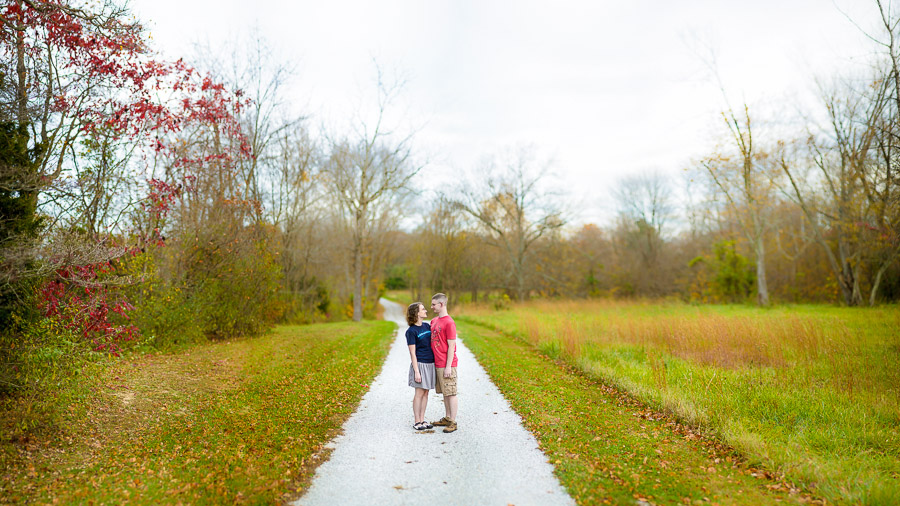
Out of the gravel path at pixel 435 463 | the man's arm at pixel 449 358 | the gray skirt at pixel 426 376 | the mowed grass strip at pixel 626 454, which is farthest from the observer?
the gray skirt at pixel 426 376

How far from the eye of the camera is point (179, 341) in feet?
39.2

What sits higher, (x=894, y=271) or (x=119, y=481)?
(x=894, y=271)

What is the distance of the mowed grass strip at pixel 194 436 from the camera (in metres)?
4.18

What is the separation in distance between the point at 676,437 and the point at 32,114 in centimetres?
854

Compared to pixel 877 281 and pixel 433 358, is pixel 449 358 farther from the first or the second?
pixel 877 281

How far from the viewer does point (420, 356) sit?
20.4ft

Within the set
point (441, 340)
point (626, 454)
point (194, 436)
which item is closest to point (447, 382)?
point (441, 340)

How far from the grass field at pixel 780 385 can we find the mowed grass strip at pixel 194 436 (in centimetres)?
470

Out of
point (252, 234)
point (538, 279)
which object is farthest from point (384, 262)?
point (252, 234)

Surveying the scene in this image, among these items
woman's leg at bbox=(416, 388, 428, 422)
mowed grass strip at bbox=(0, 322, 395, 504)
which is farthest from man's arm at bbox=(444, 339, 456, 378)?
mowed grass strip at bbox=(0, 322, 395, 504)

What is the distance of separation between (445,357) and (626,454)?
2339 mm

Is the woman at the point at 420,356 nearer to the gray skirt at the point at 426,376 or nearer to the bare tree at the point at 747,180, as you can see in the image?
the gray skirt at the point at 426,376

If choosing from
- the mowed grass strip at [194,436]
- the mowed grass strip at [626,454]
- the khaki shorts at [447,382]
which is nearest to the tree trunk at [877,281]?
the mowed grass strip at [626,454]

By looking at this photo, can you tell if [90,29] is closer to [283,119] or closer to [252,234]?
[252,234]
